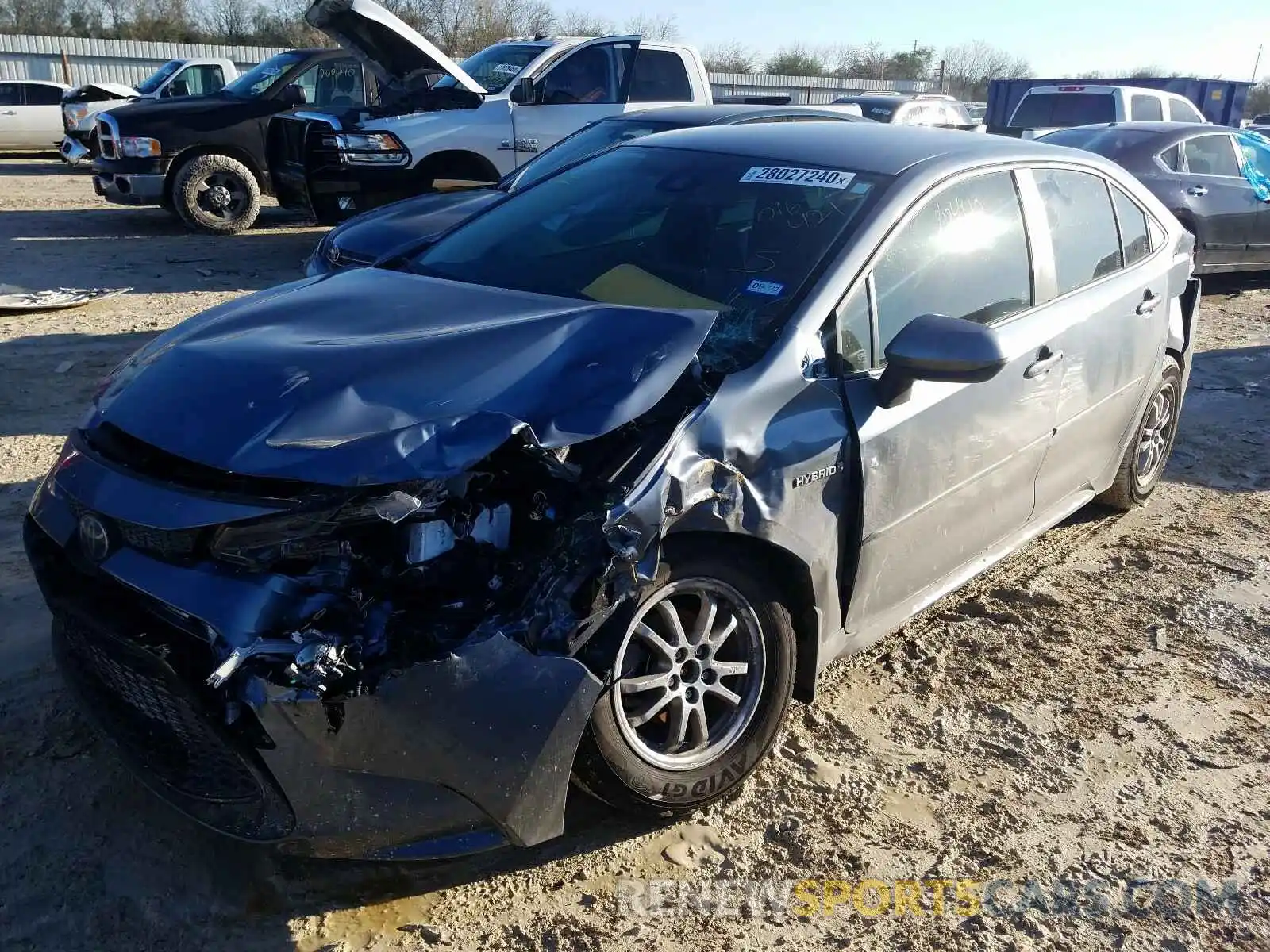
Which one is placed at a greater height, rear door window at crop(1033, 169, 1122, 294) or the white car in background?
the white car in background

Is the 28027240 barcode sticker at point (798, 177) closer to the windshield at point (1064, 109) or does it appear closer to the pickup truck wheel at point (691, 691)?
the pickup truck wheel at point (691, 691)

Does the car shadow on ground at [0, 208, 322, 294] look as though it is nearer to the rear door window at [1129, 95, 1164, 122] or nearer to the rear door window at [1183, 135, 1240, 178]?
the rear door window at [1183, 135, 1240, 178]

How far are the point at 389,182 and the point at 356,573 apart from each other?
8.43m

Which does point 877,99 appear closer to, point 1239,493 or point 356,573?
point 1239,493

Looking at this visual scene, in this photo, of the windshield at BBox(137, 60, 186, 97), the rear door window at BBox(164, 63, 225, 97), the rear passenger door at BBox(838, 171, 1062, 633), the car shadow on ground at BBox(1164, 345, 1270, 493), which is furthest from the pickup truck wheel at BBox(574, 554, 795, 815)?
the windshield at BBox(137, 60, 186, 97)

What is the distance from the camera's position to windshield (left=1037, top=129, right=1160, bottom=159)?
10.1 meters

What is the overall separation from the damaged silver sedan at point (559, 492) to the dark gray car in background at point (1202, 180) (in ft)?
24.3

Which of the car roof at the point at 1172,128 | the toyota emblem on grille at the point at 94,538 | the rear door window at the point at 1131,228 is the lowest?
the toyota emblem on grille at the point at 94,538

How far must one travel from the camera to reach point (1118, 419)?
14.2 ft

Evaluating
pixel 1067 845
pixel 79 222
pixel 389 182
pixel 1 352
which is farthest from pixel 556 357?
pixel 79 222

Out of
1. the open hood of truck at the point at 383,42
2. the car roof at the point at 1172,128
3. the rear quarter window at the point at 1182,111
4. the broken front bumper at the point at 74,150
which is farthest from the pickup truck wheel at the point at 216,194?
the rear quarter window at the point at 1182,111

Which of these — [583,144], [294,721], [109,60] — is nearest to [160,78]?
[583,144]

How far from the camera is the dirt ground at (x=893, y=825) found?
247 cm

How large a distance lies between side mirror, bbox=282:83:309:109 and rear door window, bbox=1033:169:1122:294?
10337 mm
